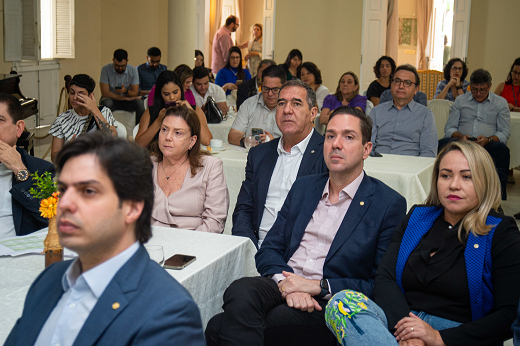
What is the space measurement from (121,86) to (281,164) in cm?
560

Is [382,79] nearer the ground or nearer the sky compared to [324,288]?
nearer the sky

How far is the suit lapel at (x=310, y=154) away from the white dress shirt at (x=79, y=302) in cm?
179

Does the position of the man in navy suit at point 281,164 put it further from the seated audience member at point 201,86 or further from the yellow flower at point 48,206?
the seated audience member at point 201,86

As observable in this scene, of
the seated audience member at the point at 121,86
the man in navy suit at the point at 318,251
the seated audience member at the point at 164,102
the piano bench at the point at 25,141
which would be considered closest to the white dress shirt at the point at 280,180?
the man in navy suit at the point at 318,251

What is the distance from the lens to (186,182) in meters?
2.67

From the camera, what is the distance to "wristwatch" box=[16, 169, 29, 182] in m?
2.27

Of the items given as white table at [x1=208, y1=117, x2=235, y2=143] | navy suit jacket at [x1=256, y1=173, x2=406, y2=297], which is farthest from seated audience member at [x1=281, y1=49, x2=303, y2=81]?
navy suit jacket at [x1=256, y1=173, x2=406, y2=297]

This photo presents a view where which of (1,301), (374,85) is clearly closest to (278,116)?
(1,301)

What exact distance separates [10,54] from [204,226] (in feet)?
21.8

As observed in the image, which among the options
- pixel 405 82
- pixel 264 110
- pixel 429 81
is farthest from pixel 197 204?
pixel 429 81

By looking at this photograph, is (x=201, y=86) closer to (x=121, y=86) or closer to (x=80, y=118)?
(x=80, y=118)

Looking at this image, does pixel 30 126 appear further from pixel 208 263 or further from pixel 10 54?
pixel 208 263

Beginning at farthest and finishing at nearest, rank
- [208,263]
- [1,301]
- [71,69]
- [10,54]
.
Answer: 1. [71,69]
2. [10,54]
3. [208,263]
4. [1,301]

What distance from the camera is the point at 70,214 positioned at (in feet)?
3.22
